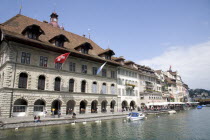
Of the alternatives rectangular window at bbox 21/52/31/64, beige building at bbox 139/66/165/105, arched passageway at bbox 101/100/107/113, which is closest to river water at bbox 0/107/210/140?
rectangular window at bbox 21/52/31/64

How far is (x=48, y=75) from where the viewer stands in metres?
31.3

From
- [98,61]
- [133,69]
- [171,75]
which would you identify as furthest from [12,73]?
[171,75]

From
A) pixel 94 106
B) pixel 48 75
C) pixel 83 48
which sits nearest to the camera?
pixel 48 75

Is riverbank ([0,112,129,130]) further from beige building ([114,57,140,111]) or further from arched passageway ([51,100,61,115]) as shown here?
beige building ([114,57,140,111])

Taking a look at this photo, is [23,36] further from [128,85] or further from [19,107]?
[128,85]

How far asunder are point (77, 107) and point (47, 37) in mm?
15925

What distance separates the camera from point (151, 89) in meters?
63.7

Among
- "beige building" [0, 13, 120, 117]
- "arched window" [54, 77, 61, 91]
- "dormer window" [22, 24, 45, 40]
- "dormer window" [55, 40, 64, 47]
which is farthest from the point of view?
"dormer window" [55, 40, 64, 47]

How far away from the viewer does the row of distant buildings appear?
27.0 metres

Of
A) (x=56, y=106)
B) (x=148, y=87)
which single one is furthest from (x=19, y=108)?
(x=148, y=87)

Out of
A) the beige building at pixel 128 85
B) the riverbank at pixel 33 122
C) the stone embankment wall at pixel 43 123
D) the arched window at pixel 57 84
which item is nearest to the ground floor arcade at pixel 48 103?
the arched window at pixel 57 84

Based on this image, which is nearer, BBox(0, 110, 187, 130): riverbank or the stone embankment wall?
the stone embankment wall

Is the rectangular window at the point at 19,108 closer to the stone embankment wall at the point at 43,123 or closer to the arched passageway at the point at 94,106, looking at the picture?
the stone embankment wall at the point at 43,123

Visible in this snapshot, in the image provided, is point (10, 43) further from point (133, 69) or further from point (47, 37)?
point (133, 69)
